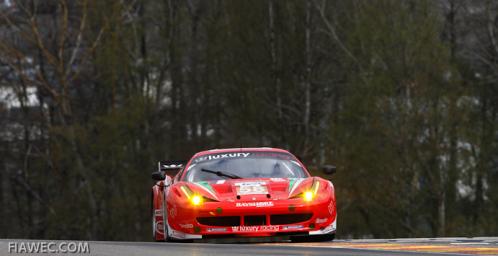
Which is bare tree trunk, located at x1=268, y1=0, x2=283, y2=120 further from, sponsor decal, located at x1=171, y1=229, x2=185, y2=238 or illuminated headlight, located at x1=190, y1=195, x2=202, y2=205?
illuminated headlight, located at x1=190, y1=195, x2=202, y2=205

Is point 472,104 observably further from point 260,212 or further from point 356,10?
point 260,212

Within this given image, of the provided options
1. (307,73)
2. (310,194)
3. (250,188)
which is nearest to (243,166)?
(250,188)

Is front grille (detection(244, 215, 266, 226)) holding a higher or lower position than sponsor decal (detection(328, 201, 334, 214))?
lower

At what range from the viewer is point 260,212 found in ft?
43.1

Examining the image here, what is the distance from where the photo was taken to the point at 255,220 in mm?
13195

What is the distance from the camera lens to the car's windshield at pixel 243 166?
47.4 feet

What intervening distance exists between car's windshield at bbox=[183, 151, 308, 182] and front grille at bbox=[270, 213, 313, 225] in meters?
1.12

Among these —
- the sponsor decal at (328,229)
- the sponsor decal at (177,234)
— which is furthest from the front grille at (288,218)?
the sponsor decal at (177,234)

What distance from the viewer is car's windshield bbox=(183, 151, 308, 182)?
14.4 metres

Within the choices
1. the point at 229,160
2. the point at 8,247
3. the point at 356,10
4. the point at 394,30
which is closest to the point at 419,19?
the point at 394,30

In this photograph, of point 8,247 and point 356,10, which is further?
point 356,10

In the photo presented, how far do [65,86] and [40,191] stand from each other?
651cm

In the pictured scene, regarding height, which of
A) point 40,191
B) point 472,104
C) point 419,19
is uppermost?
point 419,19

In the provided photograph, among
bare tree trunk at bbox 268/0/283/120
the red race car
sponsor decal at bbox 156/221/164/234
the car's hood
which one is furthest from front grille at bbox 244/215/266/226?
bare tree trunk at bbox 268/0/283/120
